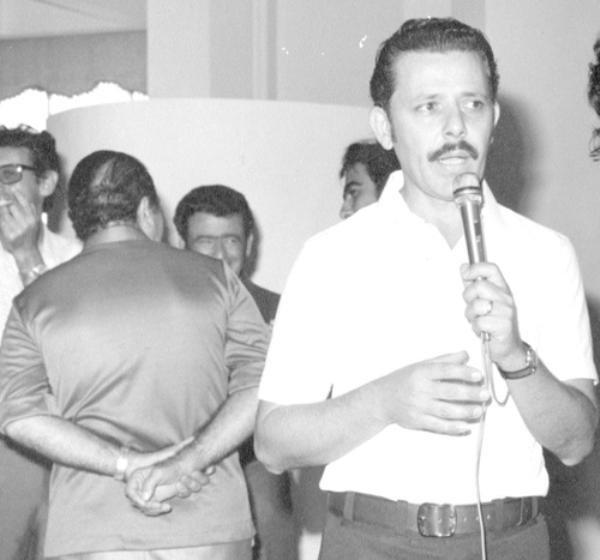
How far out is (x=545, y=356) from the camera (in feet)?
6.86

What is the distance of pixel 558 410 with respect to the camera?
1.96 m

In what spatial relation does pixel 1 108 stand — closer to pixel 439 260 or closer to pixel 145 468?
pixel 145 468

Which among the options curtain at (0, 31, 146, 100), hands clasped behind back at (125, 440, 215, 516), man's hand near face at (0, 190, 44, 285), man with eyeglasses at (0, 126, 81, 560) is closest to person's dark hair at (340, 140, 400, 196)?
man with eyeglasses at (0, 126, 81, 560)

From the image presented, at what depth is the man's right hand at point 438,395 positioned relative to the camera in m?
1.85

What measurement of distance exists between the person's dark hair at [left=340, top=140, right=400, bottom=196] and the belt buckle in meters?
2.16

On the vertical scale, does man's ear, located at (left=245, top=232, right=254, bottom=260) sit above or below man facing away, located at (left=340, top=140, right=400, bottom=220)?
below

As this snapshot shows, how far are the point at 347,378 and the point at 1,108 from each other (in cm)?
923

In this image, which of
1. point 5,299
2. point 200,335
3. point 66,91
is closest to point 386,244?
point 200,335

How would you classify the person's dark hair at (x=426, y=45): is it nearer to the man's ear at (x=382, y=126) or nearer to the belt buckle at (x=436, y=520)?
the man's ear at (x=382, y=126)

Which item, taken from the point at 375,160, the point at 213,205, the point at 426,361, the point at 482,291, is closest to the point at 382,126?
the point at 426,361

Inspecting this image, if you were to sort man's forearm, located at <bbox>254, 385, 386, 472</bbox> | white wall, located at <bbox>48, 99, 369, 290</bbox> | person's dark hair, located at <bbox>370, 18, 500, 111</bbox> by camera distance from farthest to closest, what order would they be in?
white wall, located at <bbox>48, 99, 369, 290</bbox> < person's dark hair, located at <bbox>370, 18, 500, 111</bbox> < man's forearm, located at <bbox>254, 385, 386, 472</bbox>

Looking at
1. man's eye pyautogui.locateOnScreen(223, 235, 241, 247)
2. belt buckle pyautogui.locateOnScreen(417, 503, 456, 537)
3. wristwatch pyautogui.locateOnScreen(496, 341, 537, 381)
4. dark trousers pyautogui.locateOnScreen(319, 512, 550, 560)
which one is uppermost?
man's eye pyautogui.locateOnScreen(223, 235, 241, 247)

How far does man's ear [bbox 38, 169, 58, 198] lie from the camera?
3.93 metres

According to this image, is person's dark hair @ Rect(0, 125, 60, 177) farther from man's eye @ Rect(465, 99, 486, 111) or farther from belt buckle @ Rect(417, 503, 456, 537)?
belt buckle @ Rect(417, 503, 456, 537)
